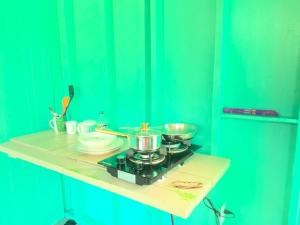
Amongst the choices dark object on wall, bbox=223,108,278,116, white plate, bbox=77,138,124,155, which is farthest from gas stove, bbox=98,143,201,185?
dark object on wall, bbox=223,108,278,116

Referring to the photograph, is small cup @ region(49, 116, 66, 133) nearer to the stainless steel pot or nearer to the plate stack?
the plate stack

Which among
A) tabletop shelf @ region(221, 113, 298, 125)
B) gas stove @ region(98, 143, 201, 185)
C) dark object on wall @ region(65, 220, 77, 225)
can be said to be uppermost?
tabletop shelf @ region(221, 113, 298, 125)

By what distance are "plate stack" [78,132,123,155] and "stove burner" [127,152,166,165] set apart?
22 centimetres

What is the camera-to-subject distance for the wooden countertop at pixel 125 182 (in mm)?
778

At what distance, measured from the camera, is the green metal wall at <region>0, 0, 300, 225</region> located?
100 centimetres

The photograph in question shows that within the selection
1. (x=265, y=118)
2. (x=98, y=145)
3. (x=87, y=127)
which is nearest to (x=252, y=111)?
(x=265, y=118)

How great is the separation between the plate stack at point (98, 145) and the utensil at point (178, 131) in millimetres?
247

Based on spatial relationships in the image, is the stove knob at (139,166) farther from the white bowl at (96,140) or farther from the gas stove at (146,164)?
A: the white bowl at (96,140)

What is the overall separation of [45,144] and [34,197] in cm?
Result: 62

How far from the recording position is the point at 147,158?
3.08 feet

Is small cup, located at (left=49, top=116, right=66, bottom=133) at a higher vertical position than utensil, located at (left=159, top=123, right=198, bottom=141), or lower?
lower

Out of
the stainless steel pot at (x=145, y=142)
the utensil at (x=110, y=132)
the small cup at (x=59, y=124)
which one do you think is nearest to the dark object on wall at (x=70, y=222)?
the small cup at (x=59, y=124)

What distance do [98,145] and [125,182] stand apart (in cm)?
31

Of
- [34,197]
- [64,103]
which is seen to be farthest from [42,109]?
[34,197]
